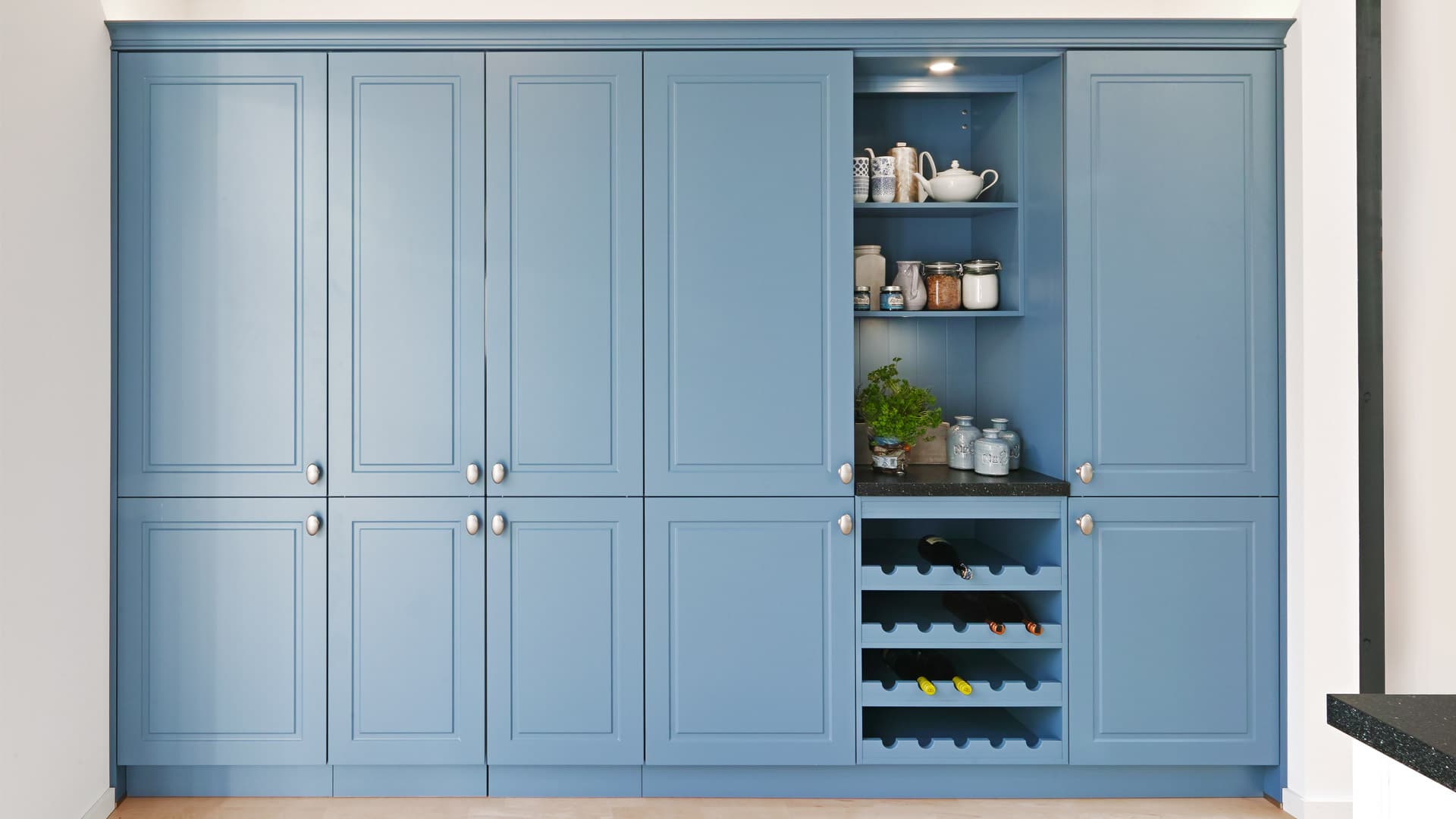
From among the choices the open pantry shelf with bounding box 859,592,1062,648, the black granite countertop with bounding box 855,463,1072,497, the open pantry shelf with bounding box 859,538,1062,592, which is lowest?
the open pantry shelf with bounding box 859,592,1062,648

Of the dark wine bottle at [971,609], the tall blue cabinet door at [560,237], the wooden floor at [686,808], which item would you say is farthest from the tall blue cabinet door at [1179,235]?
the tall blue cabinet door at [560,237]

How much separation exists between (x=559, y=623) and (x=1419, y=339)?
218 centimetres

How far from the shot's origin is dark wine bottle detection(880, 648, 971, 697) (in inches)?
94.3

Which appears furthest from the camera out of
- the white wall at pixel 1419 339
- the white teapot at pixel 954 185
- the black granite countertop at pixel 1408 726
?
the white teapot at pixel 954 185

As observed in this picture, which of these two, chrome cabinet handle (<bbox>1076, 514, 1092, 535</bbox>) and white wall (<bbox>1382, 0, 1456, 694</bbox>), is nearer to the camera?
white wall (<bbox>1382, 0, 1456, 694</bbox>)

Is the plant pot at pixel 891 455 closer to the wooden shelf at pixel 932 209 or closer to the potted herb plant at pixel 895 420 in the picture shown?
the potted herb plant at pixel 895 420

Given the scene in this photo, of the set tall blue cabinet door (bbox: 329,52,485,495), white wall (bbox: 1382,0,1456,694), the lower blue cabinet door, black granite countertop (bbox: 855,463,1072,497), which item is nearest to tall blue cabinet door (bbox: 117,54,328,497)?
tall blue cabinet door (bbox: 329,52,485,495)

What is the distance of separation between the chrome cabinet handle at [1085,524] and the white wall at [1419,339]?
2.19 ft

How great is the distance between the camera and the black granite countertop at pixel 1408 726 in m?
0.84

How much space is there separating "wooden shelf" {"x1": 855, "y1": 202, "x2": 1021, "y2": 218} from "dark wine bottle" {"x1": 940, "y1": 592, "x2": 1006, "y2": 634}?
111cm

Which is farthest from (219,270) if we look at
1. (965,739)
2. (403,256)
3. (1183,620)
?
(1183,620)

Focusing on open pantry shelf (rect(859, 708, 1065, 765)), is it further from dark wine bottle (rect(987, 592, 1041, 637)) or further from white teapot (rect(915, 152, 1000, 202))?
white teapot (rect(915, 152, 1000, 202))

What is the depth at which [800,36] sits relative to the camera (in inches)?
93.2

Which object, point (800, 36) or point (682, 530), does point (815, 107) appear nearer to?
point (800, 36)
